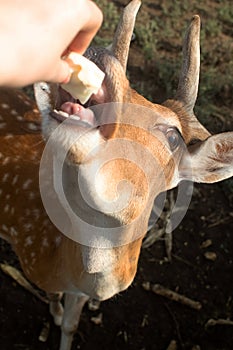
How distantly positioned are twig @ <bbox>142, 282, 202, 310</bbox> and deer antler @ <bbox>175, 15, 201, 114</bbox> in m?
1.40

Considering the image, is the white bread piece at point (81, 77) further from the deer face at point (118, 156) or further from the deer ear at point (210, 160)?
the deer ear at point (210, 160)

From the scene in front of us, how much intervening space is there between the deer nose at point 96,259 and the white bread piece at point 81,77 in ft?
2.85

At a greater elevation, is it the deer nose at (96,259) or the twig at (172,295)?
the deer nose at (96,259)

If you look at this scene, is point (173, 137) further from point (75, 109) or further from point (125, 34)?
point (75, 109)

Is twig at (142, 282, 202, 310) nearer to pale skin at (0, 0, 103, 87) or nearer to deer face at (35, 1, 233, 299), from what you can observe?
deer face at (35, 1, 233, 299)

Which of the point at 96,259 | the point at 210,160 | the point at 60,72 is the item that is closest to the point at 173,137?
the point at 210,160

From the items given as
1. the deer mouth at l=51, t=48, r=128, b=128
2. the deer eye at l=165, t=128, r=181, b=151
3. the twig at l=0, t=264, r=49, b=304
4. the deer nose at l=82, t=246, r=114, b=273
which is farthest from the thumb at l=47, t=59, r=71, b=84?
the twig at l=0, t=264, r=49, b=304

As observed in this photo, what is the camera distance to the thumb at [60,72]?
1.10 m

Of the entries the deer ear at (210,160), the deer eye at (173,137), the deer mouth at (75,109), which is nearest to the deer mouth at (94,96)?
the deer mouth at (75,109)

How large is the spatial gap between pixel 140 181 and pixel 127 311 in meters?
1.50

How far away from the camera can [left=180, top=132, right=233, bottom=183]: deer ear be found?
7.51 feet

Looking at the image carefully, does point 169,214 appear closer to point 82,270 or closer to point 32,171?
point 32,171

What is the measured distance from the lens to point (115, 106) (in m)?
1.81

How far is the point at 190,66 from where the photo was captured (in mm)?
2391
